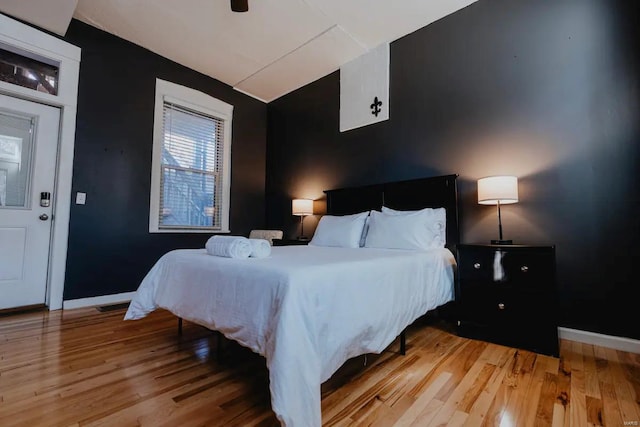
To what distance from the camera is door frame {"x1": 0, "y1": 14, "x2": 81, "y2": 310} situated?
9.00ft

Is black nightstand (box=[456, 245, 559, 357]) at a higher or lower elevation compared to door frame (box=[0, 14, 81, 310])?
lower

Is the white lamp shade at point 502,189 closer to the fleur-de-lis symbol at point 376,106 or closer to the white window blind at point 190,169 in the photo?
the fleur-de-lis symbol at point 376,106

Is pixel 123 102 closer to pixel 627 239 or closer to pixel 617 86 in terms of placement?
pixel 617 86

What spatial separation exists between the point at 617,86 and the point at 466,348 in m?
2.19

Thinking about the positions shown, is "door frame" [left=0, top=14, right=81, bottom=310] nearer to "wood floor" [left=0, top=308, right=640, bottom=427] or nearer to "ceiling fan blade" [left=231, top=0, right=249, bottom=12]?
"wood floor" [left=0, top=308, right=640, bottom=427]

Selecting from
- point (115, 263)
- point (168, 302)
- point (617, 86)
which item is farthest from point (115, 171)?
point (617, 86)

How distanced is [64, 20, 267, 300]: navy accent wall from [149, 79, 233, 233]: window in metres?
0.11

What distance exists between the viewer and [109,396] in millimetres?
1391

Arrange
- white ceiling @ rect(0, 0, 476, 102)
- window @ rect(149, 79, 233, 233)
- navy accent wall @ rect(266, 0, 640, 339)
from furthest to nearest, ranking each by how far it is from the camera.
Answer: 1. window @ rect(149, 79, 233, 233)
2. white ceiling @ rect(0, 0, 476, 102)
3. navy accent wall @ rect(266, 0, 640, 339)

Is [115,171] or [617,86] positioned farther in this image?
[115,171]

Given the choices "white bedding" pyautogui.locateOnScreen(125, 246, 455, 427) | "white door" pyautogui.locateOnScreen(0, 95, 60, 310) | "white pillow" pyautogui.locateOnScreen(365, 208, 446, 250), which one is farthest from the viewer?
"white door" pyautogui.locateOnScreen(0, 95, 60, 310)

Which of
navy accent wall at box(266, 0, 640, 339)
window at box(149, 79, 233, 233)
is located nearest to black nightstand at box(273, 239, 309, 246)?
window at box(149, 79, 233, 233)

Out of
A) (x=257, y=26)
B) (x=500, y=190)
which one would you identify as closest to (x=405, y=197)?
(x=500, y=190)

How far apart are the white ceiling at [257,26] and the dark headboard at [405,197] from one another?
170cm
